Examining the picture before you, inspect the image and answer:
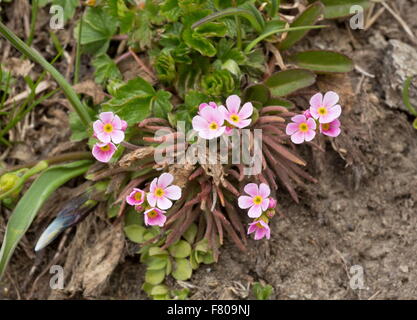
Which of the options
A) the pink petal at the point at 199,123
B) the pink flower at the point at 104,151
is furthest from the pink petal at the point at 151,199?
the pink petal at the point at 199,123

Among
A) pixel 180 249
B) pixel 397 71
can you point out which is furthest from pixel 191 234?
pixel 397 71

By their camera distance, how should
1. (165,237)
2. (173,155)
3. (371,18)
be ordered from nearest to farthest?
(173,155)
(165,237)
(371,18)

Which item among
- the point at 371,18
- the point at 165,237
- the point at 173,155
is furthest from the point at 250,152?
the point at 371,18

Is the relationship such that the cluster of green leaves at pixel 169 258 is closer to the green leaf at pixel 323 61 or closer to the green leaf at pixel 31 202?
the green leaf at pixel 31 202

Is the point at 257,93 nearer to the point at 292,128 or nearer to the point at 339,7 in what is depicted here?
the point at 292,128

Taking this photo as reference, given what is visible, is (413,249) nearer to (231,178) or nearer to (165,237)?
(231,178)

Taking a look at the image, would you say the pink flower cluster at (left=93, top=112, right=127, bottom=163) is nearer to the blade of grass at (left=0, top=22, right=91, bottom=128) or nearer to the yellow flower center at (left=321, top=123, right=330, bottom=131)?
the blade of grass at (left=0, top=22, right=91, bottom=128)

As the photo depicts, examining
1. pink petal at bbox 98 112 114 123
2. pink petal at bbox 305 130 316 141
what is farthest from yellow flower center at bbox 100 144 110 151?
pink petal at bbox 305 130 316 141
